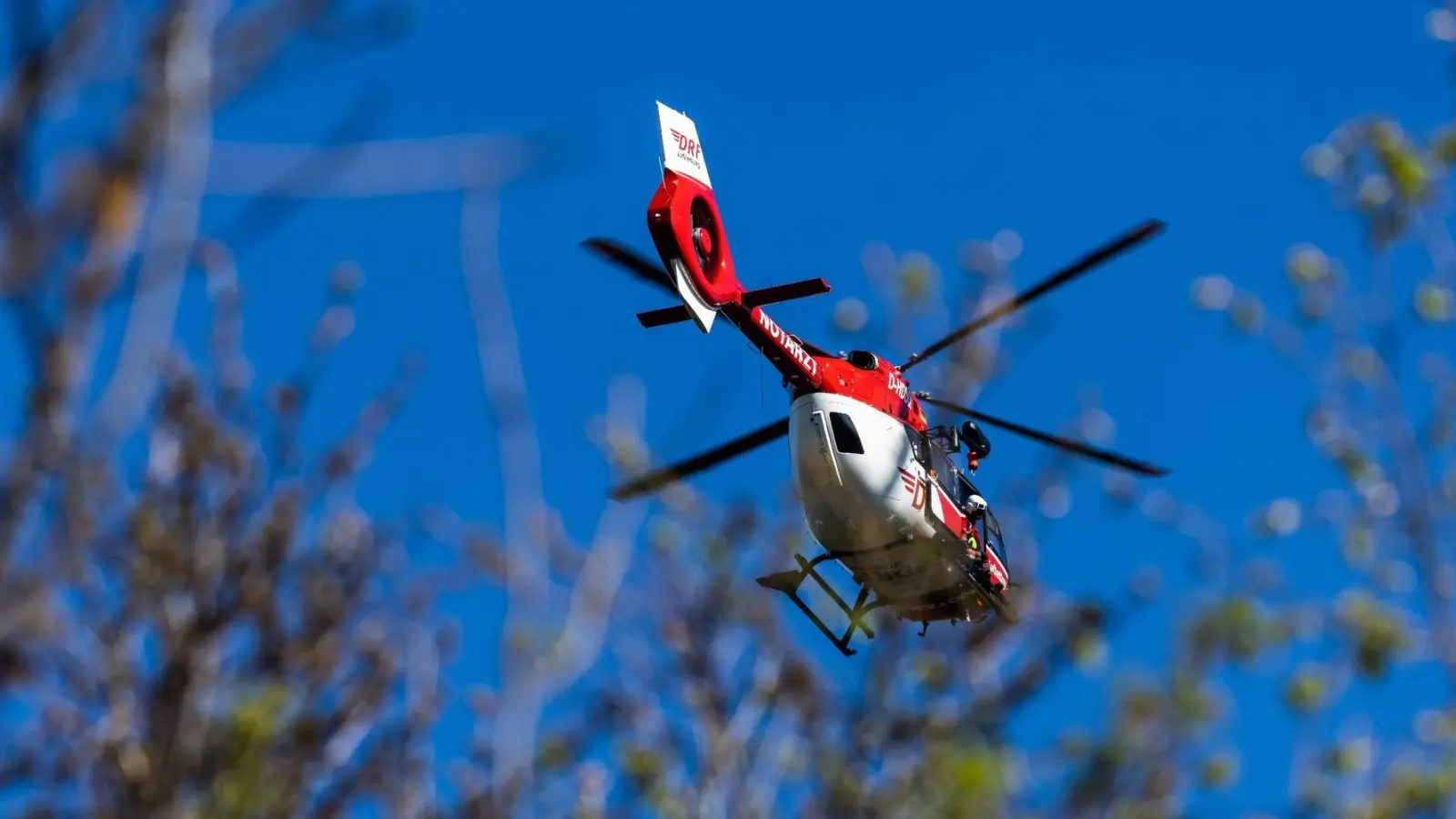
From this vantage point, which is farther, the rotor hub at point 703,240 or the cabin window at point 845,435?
the cabin window at point 845,435

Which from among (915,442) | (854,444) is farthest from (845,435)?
(915,442)

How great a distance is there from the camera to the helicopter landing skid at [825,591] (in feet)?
40.1

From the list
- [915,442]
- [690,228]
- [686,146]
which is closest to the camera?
[690,228]

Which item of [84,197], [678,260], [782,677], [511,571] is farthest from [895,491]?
[84,197]

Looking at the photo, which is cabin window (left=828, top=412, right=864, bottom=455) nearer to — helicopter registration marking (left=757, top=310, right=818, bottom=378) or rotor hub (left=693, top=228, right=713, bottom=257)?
helicopter registration marking (left=757, top=310, right=818, bottom=378)

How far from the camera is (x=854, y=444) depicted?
38.4ft

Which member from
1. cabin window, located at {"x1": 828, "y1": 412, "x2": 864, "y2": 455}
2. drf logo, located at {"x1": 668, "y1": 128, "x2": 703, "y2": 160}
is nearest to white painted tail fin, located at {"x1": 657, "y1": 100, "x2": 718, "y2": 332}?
drf logo, located at {"x1": 668, "y1": 128, "x2": 703, "y2": 160}

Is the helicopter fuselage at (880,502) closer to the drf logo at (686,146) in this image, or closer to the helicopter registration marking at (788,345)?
the helicopter registration marking at (788,345)

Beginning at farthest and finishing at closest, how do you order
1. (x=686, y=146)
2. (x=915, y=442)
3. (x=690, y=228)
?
(x=915, y=442)
(x=686, y=146)
(x=690, y=228)

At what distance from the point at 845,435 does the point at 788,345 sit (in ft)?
2.51

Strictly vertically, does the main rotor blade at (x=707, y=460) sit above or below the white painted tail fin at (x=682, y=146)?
below

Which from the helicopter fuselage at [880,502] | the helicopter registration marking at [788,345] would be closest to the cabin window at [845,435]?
the helicopter fuselage at [880,502]

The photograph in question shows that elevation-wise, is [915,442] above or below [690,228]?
below

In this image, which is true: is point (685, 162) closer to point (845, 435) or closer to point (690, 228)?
point (690, 228)
